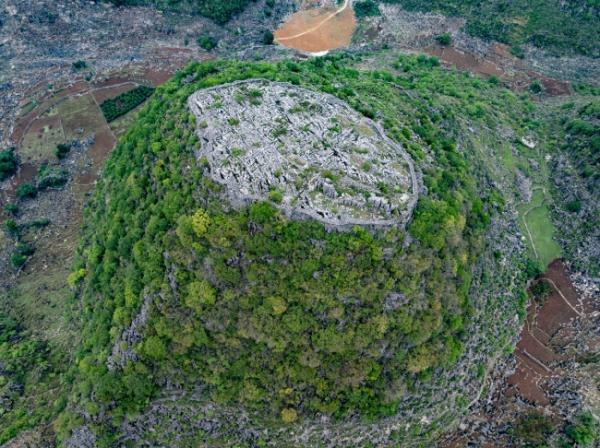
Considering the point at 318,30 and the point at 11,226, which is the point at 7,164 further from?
the point at 318,30

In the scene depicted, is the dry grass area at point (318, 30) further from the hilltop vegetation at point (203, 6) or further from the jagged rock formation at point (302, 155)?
the jagged rock formation at point (302, 155)

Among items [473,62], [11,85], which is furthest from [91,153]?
[473,62]

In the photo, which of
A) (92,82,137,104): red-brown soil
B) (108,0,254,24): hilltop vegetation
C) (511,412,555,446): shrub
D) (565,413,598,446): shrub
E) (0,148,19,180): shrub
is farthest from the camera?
(108,0,254,24): hilltop vegetation

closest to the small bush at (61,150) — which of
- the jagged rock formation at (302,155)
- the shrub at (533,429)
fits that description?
the jagged rock formation at (302,155)

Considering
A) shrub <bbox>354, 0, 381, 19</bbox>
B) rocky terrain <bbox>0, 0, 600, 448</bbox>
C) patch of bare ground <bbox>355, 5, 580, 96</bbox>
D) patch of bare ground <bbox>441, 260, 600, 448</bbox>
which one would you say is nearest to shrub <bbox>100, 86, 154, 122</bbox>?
rocky terrain <bbox>0, 0, 600, 448</bbox>

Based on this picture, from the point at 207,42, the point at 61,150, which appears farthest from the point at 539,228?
the point at 61,150

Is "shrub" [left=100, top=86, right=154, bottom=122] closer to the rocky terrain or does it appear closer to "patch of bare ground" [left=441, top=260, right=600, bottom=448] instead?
the rocky terrain

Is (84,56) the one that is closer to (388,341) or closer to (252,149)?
(252,149)
